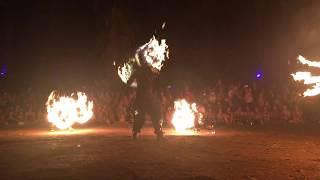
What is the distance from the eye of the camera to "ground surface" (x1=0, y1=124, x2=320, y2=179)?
9.66 metres

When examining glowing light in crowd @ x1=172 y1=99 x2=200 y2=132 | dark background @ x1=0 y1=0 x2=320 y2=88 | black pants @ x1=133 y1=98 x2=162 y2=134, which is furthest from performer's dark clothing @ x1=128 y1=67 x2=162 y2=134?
dark background @ x1=0 y1=0 x2=320 y2=88

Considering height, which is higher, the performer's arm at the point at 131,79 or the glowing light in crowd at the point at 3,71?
the glowing light in crowd at the point at 3,71

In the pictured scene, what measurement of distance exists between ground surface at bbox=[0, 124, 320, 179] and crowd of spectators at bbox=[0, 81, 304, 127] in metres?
4.65

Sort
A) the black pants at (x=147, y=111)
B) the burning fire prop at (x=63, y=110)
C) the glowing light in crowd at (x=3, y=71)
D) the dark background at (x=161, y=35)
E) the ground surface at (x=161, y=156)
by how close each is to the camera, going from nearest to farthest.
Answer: the ground surface at (x=161, y=156) < the black pants at (x=147, y=111) < the burning fire prop at (x=63, y=110) < the dark background at (x=161, y=35) < the glowing light in crowd at (x=3, y=71)

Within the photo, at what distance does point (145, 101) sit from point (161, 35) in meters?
21.8

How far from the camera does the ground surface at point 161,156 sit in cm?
966

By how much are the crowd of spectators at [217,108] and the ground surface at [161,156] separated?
A: 4.65 m

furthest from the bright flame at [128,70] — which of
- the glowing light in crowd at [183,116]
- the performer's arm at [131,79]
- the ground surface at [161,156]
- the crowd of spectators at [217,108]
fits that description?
the crowd of spectators at [217,108]

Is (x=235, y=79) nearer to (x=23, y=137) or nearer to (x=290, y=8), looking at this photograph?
(x=290, y=8)

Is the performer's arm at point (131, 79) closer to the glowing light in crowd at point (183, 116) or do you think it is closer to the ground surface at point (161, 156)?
the ground surface at point (161, 156)

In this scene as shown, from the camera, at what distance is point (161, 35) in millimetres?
37406

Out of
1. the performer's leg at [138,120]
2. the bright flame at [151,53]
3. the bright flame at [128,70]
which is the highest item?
the bright flame at [151,53]

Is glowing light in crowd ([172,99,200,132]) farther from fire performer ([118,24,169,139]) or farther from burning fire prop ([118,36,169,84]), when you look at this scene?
fire performer ([118,24,169,139])

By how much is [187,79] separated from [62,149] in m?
21.1
